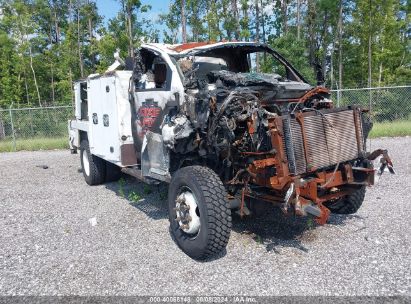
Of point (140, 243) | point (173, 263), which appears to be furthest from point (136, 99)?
point (173, 263)

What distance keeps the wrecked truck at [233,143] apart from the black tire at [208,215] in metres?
0.01

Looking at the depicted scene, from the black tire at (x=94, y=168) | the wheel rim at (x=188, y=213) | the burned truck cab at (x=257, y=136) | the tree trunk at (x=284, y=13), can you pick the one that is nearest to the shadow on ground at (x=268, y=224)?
the burned truck cab at (x=257, y=136)

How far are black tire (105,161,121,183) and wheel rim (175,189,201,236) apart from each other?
4215mm

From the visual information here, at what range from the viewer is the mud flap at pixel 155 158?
5016 millimetres

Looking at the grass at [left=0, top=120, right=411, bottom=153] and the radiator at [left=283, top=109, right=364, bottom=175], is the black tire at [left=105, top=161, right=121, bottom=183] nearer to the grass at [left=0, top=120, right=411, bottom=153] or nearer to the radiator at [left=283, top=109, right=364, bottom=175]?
the radiator at [left=283, top=109, right=364, bottom=175]

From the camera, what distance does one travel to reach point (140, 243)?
4.82 m

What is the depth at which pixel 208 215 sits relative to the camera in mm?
3961

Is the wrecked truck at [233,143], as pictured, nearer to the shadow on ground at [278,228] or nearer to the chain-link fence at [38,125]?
the shadow on ground at [278,228]

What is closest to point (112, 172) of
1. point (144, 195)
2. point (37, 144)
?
point (144, 195)

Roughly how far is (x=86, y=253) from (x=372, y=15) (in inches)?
898

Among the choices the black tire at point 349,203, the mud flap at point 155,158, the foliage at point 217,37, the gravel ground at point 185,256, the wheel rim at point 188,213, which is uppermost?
the foliage at point 217,37

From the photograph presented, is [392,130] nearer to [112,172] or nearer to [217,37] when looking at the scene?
[112,172]

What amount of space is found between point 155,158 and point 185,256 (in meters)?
1.46

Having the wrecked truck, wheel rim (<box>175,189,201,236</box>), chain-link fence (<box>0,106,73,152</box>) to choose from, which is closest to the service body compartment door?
the wrecked truck
